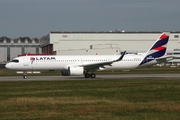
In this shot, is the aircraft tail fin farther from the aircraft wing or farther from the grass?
the grass

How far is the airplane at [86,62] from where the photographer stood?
156 feet

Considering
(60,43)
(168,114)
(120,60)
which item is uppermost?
(60,43)

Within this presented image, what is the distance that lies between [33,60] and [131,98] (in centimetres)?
2703

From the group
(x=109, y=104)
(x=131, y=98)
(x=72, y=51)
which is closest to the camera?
(x=109, y=104)

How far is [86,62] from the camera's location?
48.9 metres

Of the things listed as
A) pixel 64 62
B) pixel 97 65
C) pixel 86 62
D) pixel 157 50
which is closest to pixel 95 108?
pixel 97 65

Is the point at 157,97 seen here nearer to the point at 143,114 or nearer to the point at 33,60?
the point at 143,114

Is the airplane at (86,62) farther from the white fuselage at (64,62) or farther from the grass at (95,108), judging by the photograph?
the grass at (95,108)

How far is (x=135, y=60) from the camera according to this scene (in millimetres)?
49281

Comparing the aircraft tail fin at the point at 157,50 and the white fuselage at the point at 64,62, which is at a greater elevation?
the aircraft tail fin at the point at 157,50

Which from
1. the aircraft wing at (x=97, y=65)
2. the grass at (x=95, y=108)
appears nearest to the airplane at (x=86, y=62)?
the aircraft wing at (x=97, y=65)

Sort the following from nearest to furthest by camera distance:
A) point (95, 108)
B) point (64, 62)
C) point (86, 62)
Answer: point (95, 108) < point (64, 62) < point (86, 62)

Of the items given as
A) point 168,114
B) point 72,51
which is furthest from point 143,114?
point 72,51

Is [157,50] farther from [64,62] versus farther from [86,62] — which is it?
[64,62]
